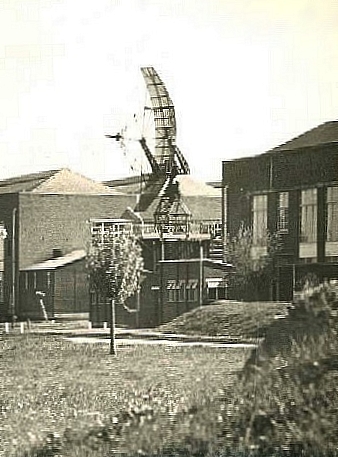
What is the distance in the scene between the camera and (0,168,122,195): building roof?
2.61 meters

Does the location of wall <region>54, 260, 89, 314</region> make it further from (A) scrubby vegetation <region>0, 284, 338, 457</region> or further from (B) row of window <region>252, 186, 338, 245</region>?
(B) row of window <region>252, 186, 338, 245</region>

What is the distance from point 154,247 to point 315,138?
70cm

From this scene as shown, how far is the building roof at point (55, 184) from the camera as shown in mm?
2605

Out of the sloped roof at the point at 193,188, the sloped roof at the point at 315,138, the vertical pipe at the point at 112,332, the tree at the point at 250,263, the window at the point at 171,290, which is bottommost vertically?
the vertical pipe at the point at 112,332

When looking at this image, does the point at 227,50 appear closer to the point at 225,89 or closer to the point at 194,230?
the point at 225,89

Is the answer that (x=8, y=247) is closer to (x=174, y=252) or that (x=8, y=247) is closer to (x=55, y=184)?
(x=55, y=184)

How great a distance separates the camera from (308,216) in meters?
2.64

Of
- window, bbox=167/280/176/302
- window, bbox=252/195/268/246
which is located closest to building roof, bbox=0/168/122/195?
window, bbox=167/280/176/302

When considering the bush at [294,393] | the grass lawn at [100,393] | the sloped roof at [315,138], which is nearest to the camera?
the grass lawn at [100,393]

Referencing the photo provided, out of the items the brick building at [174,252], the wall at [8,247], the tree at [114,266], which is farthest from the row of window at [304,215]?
the wall at [8,247]

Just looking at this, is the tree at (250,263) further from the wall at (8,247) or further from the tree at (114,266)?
the wall at (8,247)

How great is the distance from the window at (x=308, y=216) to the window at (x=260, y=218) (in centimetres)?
13

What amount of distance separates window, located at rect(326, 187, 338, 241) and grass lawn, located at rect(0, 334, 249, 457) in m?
0.52

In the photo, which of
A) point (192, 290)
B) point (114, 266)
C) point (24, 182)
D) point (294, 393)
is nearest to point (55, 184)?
point (24, 182)
